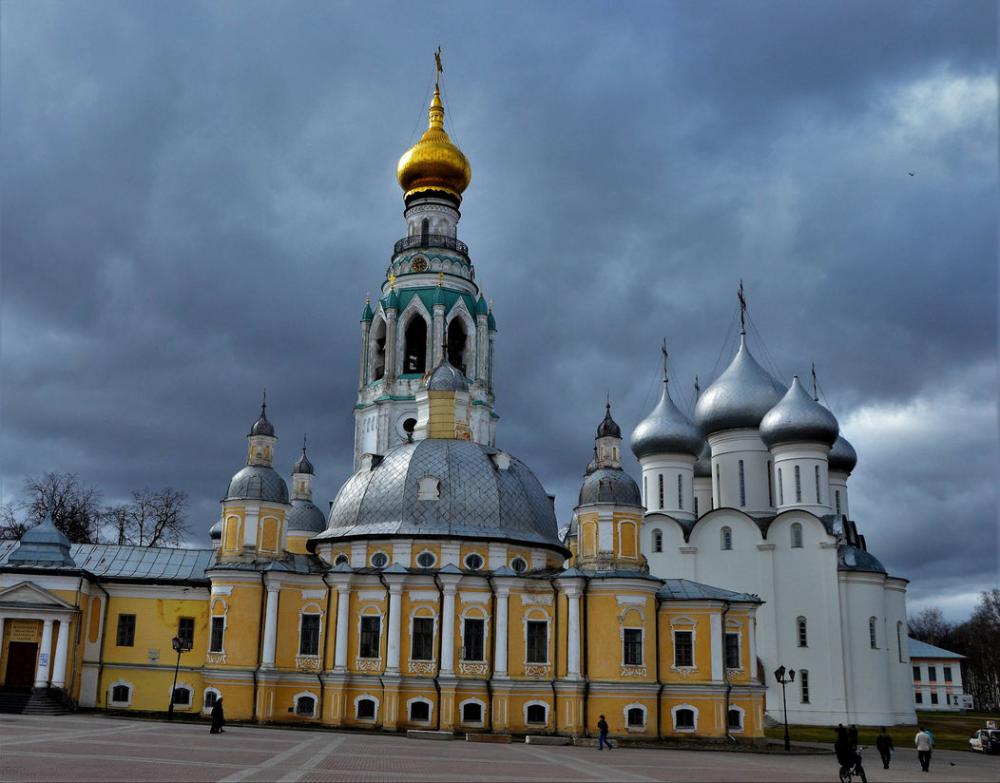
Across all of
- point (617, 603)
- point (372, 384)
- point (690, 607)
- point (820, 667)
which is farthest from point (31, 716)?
point (820, 667)

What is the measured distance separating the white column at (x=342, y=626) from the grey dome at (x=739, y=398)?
25574 millimetres

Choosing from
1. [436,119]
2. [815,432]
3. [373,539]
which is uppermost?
[436,119]

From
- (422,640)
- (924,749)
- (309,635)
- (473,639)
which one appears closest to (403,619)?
(422,640)

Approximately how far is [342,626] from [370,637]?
1138 millimetres

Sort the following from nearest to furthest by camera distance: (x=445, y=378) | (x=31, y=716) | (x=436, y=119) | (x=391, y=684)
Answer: (x=31, y=716) < (x=391, y=684) < (x=445, y=378) < (x=436, y=119)

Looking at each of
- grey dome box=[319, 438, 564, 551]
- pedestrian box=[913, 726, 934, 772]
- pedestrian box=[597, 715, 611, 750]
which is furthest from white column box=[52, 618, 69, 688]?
pedestrian box=[913, 726, 934, 772]

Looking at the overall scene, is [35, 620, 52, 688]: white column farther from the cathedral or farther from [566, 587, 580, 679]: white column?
[566, 587, 580, 679]: white column

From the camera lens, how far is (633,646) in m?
37.3

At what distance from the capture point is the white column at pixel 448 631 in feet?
122

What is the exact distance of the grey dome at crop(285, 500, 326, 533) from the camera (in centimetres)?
5481

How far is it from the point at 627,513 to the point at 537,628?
18.0 feet

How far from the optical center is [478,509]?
136 ft

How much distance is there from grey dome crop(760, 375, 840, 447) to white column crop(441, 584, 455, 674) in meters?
22.0

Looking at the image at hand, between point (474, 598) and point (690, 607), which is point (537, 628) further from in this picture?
point (690, 607)
